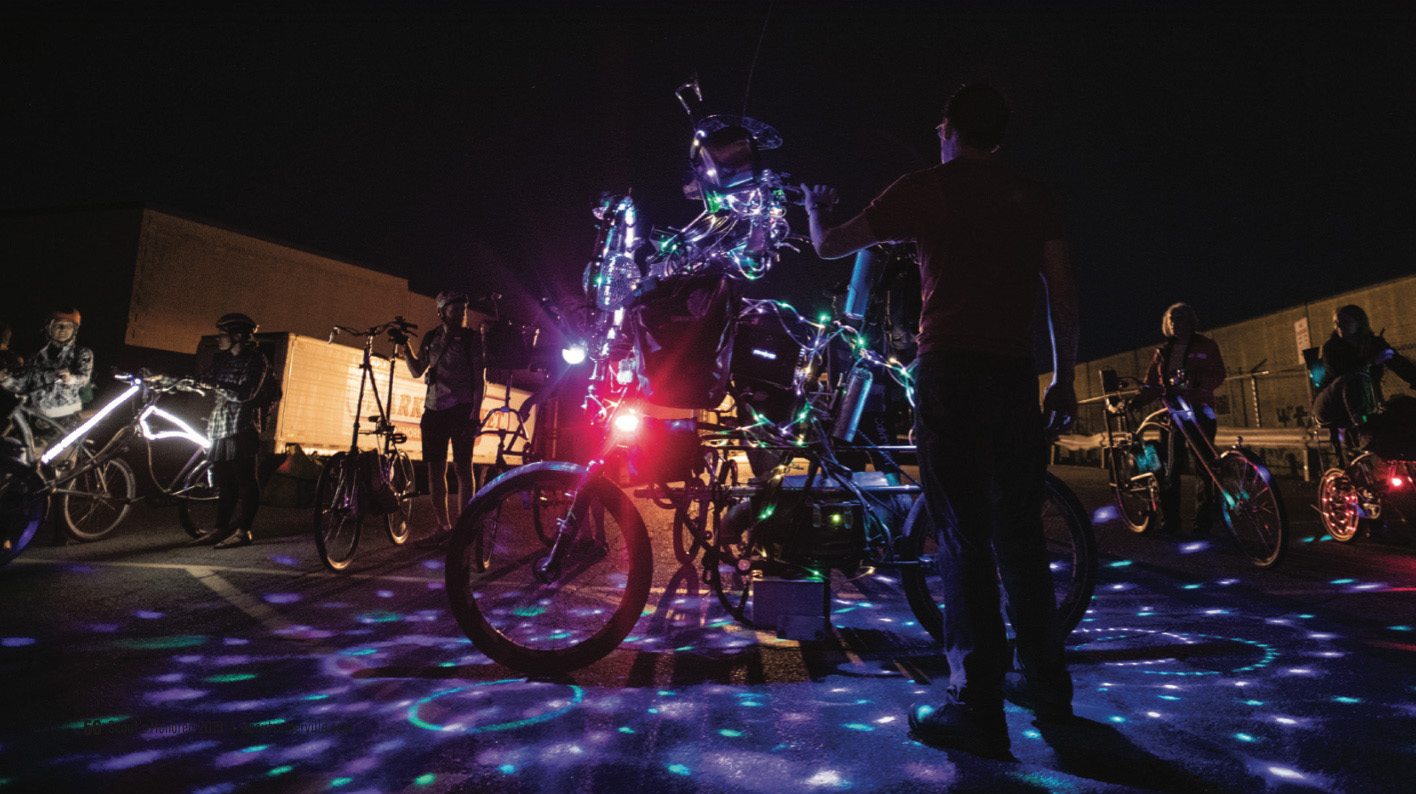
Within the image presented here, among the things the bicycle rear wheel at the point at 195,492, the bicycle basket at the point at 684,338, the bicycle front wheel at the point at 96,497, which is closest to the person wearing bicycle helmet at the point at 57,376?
the bicycle front wheel at the point at 96,497

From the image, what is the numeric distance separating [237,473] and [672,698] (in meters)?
5.38

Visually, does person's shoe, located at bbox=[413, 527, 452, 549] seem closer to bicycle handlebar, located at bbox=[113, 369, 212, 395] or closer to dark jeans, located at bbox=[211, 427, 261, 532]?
dark jeans, located at bbox=[211, 427, 261, 532]

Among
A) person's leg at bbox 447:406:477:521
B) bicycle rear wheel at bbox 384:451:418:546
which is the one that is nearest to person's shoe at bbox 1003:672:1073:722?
person's leg at bbox 447:406:477:521

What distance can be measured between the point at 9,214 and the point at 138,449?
17.5 meters

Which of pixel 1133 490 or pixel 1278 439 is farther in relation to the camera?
pixel 1278 439

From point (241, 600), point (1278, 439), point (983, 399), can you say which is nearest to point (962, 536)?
point (983, 399)

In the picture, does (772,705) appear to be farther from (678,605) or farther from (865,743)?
(678,605)

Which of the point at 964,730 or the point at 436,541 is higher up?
the point at 436,541

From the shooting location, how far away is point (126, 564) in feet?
14.5

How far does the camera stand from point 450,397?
5.04 meters

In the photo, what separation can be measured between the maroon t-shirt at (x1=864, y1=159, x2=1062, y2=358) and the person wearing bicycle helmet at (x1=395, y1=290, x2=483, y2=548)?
4073 mm

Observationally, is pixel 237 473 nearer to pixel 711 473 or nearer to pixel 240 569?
pixel 240 569

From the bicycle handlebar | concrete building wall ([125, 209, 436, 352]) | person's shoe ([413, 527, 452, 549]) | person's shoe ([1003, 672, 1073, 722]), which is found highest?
concrete building wall ([125, 209, 436, 352])

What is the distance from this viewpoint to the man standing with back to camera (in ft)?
5.74
